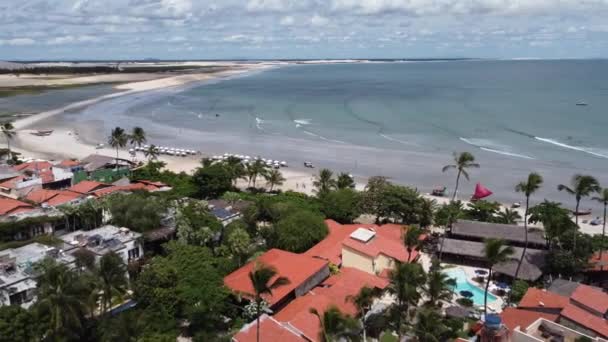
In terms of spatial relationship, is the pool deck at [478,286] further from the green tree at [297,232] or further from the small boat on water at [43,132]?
the small boat on water at [43,132]

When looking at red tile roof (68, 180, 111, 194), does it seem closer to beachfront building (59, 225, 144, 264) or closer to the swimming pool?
beachfront building (59, 225, 144, 264)

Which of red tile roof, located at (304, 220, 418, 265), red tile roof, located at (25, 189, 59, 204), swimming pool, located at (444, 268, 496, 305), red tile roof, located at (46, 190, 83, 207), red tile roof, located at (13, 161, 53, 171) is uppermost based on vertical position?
red tile roof, located at (13, 161, 53, 171)

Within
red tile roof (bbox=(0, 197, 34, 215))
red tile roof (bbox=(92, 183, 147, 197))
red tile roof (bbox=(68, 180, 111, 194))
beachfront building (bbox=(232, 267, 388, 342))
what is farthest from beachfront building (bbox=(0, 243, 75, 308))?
red tile roof (bbox=(68, 180, 111, 194))

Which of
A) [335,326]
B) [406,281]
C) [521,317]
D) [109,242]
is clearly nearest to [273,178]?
[109,242]

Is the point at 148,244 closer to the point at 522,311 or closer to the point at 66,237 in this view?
the point at 66,237

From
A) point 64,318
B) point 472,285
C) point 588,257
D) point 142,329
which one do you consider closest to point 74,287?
point 64,318

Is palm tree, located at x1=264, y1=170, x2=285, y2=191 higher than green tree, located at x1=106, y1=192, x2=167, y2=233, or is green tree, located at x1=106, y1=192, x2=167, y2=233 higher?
green tree, located at x1=106, y1=192, x2=167, y2=233
